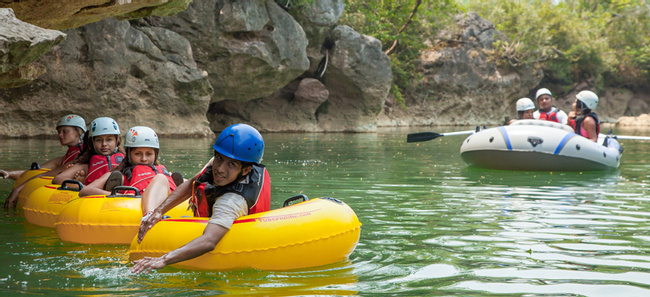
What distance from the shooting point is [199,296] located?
11.2ft

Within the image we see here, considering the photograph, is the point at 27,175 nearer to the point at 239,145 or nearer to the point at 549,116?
the point at 239,145

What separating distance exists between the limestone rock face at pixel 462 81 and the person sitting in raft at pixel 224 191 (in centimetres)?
2706

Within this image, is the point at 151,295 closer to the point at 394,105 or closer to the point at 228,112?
the point at 228,112

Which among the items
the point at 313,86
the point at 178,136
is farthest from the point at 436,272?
the point at 313,86

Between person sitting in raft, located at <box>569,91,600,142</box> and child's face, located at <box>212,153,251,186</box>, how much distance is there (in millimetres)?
8046

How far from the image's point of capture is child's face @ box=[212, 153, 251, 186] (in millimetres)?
3965

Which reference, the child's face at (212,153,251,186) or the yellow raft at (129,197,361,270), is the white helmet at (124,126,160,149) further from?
the child's face at (212,153,251,186)

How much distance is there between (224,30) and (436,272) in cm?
1663

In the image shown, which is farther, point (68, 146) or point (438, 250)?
point (68, 146)

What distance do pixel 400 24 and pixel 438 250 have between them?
2781 centimetres

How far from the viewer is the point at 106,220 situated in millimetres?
4797

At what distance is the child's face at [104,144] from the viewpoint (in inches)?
239

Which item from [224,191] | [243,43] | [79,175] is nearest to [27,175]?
[79,175]

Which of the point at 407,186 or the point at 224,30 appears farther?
the point at 224,30
